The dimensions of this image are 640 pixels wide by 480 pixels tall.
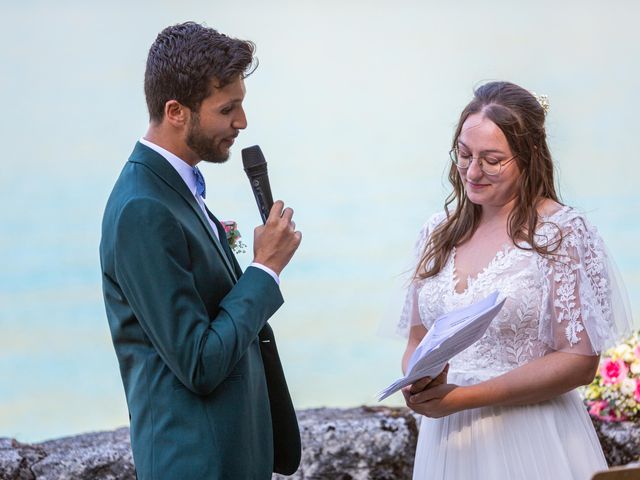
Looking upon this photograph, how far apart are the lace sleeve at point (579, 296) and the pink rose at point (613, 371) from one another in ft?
4.34

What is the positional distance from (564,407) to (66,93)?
8.13ft

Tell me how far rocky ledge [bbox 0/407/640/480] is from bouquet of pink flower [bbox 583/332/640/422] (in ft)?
0.19

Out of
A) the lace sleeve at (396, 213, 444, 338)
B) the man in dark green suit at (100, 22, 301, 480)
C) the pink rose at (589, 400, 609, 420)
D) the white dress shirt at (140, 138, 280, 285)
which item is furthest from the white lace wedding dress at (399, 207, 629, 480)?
the pink rose at (589, 400, 609, 420)

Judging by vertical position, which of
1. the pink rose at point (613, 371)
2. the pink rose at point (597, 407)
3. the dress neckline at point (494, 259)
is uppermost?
the dress neckline at point (494, 259)

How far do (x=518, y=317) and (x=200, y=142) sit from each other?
945mm

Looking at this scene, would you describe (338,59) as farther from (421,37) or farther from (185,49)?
(185,49)

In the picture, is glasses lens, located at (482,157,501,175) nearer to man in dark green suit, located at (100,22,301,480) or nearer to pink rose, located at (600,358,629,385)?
man in dark green suit, located at (100,22,301,480)

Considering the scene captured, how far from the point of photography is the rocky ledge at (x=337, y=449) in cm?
343

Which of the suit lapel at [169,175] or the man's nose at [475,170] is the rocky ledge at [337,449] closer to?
the man's nose at [475,170]

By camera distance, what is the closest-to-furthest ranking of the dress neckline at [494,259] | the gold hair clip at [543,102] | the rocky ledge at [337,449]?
the dress neckline at [494,259], the gold hair clip at [543,102], the rocky ledge at [337,449]

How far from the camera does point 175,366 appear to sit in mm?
1847

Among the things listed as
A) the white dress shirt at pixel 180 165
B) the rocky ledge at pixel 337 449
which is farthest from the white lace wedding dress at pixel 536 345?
the rocky ledge at pixel 337 449

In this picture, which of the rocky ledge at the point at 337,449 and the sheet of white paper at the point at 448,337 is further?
the rocky ledge at the point at 337,449

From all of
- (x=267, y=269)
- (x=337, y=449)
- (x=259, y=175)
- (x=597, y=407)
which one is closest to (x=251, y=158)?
(x=259, y=175)
